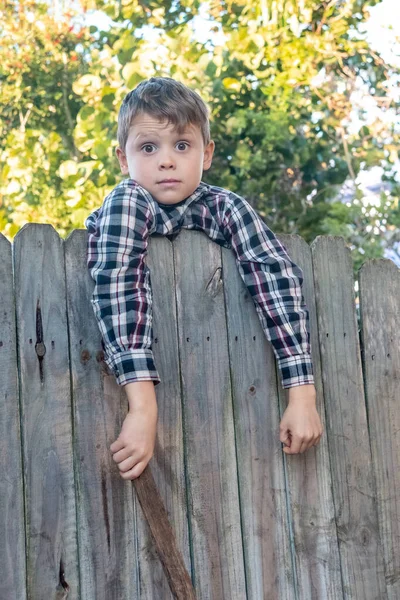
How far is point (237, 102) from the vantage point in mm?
6227

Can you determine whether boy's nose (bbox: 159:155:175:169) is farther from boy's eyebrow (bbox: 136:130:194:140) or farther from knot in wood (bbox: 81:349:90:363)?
knot in wood (bbox: 81:349:90:363)

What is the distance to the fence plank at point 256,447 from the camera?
9.14 ft

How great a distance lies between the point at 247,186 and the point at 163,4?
5.57 ft

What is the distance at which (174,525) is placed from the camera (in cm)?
270

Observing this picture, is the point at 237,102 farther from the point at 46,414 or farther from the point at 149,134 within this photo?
the point at 46,414

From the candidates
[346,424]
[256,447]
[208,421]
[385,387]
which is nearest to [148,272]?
[208,421]

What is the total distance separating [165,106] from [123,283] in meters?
0.63

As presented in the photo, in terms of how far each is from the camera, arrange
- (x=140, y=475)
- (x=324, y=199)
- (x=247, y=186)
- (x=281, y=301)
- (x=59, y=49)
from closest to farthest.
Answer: (x=140, y=475) → (x=281, y=301) → (x=247, y=186) → (x=324, y=199) → (x=59, y=49)

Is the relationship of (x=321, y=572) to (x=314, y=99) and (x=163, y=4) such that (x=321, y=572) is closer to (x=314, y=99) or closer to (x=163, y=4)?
(x=314, y=99)

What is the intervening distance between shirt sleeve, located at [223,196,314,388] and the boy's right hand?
0.49m

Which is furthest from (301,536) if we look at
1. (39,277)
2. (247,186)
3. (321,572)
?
(247,186)

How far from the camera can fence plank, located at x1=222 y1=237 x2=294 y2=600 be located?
279 cm

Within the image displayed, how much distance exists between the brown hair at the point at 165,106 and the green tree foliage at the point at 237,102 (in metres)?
2.98

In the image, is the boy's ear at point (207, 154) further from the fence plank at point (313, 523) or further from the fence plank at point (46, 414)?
the fence plank at point (313, 523)
